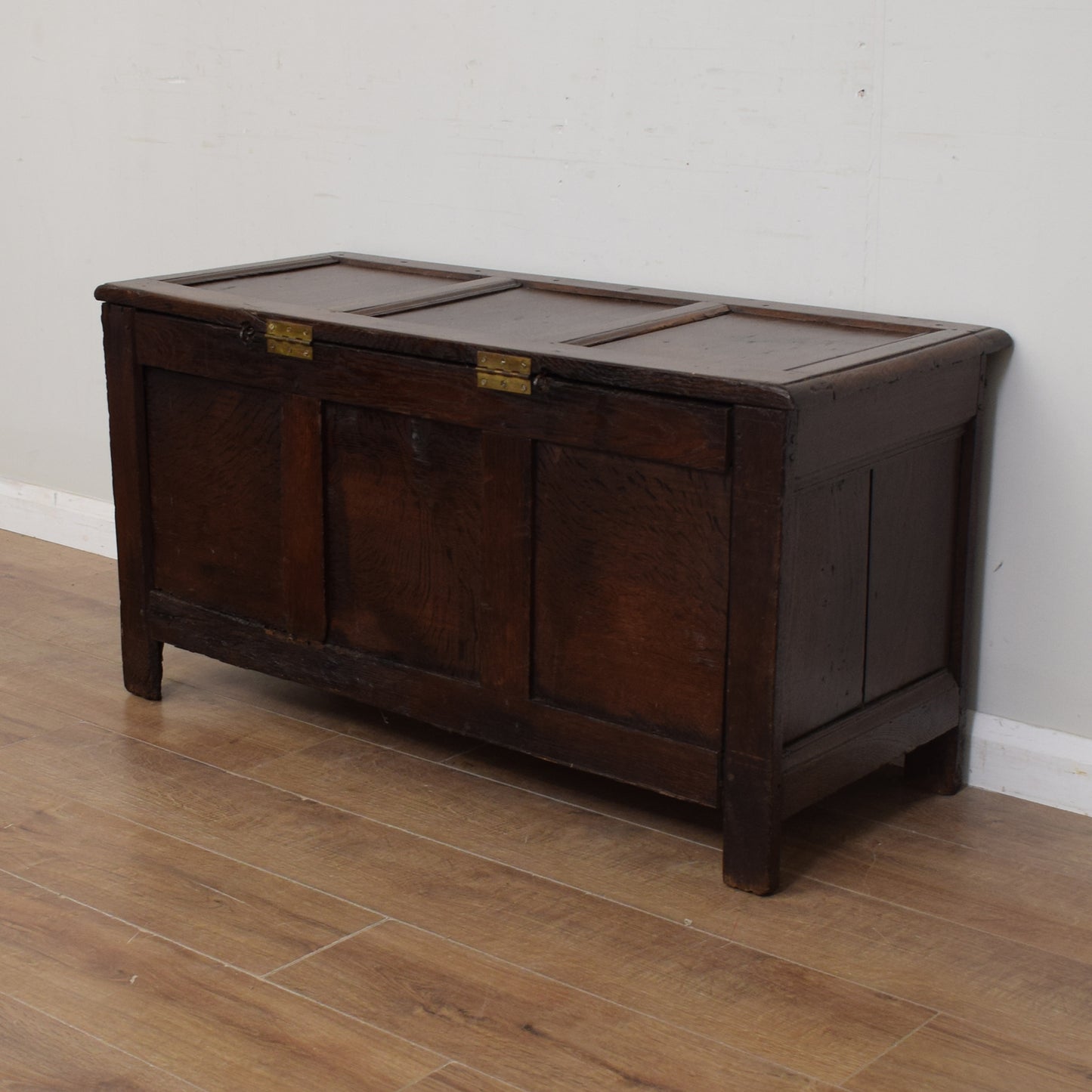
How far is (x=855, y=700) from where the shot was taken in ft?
8.05

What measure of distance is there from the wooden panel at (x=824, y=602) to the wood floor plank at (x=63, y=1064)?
0.95 meters

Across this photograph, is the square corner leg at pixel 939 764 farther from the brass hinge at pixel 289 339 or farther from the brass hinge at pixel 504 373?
the brass hinge at pixel 289 339

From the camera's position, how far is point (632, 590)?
2369mm

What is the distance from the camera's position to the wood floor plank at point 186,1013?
6.25ft

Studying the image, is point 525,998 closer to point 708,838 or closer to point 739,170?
point 708,838

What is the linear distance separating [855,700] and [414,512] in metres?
0.74

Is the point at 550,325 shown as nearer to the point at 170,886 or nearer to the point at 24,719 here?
the point at 170,886

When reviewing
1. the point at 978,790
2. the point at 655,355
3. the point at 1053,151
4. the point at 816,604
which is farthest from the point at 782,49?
the point at 978,790

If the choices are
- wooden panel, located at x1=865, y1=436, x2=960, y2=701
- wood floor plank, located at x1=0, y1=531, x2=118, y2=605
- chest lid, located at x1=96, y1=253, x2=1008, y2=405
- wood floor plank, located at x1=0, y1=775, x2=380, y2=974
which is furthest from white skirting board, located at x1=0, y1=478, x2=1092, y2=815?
wood floor plank, located at x1=0, y1=531, x2=118, y2=605

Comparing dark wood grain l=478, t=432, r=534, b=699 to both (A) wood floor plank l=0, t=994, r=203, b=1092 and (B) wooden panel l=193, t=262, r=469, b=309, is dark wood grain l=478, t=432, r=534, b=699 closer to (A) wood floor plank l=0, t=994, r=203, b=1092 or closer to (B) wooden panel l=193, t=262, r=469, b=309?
(B) wooden panel l=193, t=262, r=469, b=309

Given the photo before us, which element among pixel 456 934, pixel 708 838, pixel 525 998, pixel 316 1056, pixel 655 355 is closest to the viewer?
pixel 316 1056

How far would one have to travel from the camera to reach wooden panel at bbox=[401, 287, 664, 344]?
2535 millimetres

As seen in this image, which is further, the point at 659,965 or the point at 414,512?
the point at 414,512

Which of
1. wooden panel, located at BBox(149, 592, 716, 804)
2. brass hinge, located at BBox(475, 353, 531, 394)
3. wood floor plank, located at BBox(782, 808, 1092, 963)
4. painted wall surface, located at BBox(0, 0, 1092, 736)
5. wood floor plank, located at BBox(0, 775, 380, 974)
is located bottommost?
wood floor plank, located at BBox(782, 808, 1092, 963)
